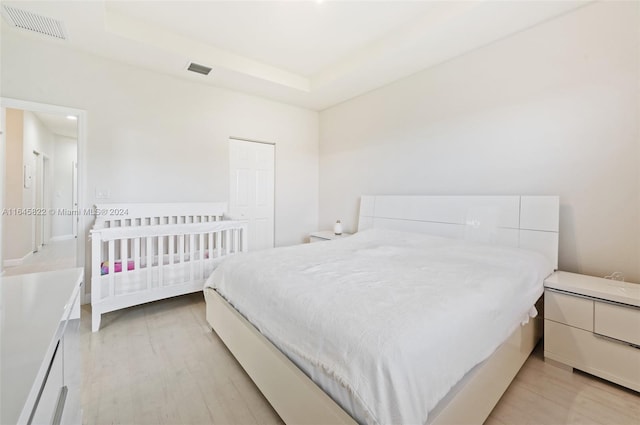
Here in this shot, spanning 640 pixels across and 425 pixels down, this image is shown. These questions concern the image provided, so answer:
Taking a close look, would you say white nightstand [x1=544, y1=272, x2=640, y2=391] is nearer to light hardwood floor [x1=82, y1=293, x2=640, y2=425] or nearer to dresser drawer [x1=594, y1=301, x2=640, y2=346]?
dresser drawer [x1=594, y1=301, x2=640, y2=346]

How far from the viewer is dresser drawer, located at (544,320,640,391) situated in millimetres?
1622

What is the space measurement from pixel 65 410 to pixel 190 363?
1.16m

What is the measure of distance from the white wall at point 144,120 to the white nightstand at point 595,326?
343 cm

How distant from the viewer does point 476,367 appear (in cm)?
127

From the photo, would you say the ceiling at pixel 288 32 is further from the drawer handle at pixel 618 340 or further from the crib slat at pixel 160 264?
the drawer handle at pixel 618 340

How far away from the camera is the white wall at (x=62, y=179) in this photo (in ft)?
20.6

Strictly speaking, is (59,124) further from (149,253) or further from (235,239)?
(235,239)

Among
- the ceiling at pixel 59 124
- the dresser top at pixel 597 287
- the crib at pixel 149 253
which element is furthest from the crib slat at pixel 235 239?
the ceiling at pixel 59 124

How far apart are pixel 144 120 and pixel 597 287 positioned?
440 centimetres

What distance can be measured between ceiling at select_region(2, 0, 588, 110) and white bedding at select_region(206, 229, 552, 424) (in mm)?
1959

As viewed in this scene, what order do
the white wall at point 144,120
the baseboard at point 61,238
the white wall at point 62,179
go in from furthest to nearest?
the white wall at point 62,179 < the baseboard at point 61,238 < the white wall at point 144,120

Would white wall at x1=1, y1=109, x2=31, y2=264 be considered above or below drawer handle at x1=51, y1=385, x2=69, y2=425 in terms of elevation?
above

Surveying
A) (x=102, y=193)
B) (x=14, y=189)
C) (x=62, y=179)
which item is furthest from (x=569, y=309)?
(x=62, y=179)

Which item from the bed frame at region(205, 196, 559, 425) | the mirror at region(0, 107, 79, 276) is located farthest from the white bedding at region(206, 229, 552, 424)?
the mirror at region(0, 107, 79, 276)
